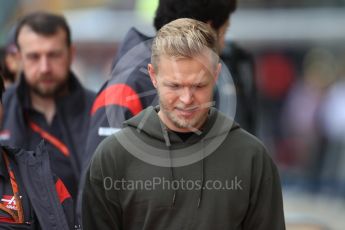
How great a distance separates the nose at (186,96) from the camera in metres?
3.69

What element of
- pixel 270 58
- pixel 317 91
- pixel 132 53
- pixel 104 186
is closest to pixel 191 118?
pixel 104 186

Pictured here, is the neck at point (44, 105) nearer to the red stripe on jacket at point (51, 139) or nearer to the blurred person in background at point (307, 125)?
the red stripe on jacket at point (51, 139)

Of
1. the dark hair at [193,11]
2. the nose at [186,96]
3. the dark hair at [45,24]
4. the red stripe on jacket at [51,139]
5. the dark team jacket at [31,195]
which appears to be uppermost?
the dark hair at [193,11]

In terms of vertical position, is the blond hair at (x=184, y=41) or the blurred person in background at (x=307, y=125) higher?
the blond hair at (x=184, y=41)

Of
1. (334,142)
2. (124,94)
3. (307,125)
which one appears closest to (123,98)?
(124,94)

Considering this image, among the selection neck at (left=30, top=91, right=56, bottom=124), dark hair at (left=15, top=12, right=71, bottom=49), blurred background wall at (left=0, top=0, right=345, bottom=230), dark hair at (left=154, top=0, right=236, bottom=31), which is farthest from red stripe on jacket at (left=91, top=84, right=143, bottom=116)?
blurred background wall at (left=0, top=0, right=345, bottom=230)

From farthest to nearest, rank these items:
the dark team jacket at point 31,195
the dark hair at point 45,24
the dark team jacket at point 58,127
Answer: the dark hair at point 45,24 → the dark team jacket at point 58,127 → the dark team jacket at point 31,195

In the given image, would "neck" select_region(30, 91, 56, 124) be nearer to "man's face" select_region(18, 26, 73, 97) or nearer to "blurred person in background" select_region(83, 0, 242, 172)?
"man's face" select_region(18, 26, 73, 97)

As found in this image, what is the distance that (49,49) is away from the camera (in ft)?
20.8

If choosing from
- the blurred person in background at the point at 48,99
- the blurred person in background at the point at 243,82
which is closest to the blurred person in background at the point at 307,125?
the blurred person in background at the point at 243,82

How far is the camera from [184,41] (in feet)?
12.3

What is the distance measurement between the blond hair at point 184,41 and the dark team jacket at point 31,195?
2.44 feet

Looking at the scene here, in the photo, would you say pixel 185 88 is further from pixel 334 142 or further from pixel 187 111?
pixel 334 142

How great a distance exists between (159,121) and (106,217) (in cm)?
47
